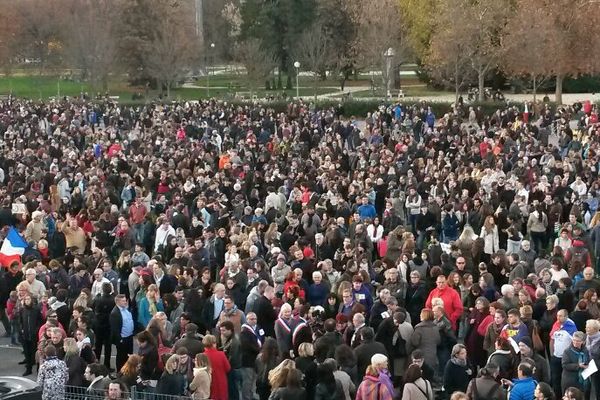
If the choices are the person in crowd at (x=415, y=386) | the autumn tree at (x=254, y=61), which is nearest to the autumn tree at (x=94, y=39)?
the autumn tree at (x=254, y=61)

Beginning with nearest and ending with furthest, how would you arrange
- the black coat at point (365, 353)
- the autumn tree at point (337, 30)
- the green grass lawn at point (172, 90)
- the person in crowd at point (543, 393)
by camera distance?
the person in crowd at point (543, 393), the black coat at point (365, 353), the autumn tree at point (337, 30), the green grass lawn at point (172, 90)

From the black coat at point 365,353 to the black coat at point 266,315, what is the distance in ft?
7.15

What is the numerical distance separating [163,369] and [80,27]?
56639 millimetres

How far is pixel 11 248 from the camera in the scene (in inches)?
727

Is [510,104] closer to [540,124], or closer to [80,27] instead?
[540,124]

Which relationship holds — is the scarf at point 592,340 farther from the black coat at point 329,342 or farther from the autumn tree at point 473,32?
the autumn tree at point 473,32

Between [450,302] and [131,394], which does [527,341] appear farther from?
[131,394]

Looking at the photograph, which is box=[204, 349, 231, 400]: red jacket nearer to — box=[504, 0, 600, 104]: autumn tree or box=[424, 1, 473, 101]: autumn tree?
box=[504, 0, 600, 104]: autumn tree

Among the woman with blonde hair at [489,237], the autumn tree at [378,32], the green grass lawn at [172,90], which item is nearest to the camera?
the woman with blonde hair at [489,237]

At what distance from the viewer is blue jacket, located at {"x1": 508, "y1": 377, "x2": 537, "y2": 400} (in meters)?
10.5

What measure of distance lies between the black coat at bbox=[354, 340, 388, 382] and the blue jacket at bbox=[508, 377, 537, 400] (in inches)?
71.7

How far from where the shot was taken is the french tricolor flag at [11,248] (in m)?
18.3

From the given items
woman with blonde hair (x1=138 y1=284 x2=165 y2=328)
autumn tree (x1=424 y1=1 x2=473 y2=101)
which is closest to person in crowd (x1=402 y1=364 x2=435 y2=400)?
woman with blonde hair (x1=138 y1=284 x2=165 y2=328)

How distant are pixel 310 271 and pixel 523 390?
19.9ft
